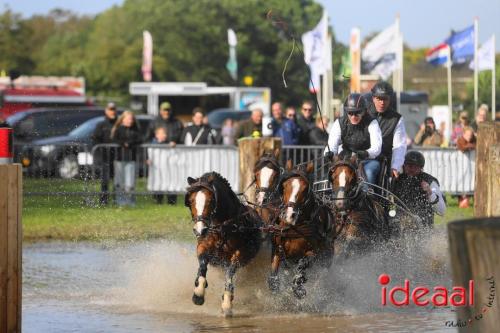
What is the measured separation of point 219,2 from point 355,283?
9359 cm

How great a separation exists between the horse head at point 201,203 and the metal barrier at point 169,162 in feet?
35.6

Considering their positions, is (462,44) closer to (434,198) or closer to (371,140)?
(434,198)

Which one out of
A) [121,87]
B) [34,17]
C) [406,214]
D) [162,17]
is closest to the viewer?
[406,214]

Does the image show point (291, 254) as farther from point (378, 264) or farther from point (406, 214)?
point (406, 214)

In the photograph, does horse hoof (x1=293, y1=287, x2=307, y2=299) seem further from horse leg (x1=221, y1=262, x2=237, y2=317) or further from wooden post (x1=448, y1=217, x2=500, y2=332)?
wooden post (x1=448, y1=217, x2=500, y2=332)

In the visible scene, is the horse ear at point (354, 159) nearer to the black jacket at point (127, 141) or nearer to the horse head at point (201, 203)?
the horse head at point (201, 203)

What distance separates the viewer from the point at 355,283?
41.4 feet

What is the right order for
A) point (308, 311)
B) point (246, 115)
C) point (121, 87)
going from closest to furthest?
point (308, 311), point (246, 115), point (121, 87)

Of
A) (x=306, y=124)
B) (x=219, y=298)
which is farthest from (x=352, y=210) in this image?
(x=306, y=124)

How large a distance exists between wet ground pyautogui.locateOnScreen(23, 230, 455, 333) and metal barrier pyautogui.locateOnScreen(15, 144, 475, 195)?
23.8 feet

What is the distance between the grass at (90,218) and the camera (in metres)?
18.5

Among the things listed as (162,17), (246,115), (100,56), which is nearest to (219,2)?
(162,17)

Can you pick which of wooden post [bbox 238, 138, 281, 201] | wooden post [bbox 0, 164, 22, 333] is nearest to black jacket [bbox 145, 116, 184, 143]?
wooden post [bbox 238, 138, 281, 201]

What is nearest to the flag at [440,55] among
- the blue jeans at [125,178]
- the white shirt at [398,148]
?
the blue jeans at [125,178]
